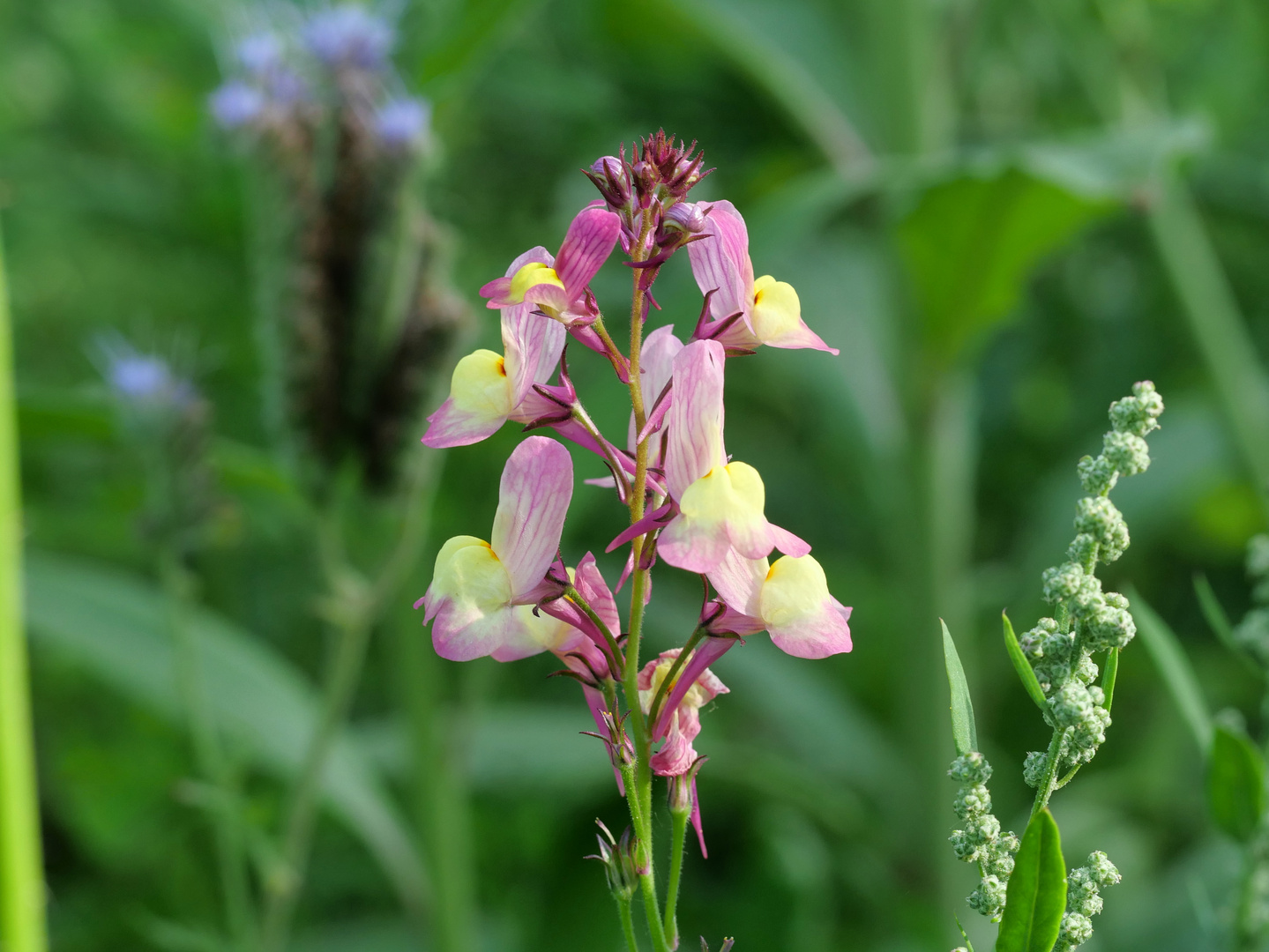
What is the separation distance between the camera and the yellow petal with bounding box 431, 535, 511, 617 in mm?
367

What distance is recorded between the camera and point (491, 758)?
4.57 ft

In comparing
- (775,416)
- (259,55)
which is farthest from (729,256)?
(775,416)

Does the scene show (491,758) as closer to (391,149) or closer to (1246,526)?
(391,149)

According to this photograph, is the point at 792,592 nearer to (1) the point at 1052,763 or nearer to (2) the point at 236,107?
(1) the point at 1052,763

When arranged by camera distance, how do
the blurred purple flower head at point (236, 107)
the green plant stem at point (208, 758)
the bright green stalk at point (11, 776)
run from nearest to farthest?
1. the bright green stalk at point (11, 776)
2. the green plant stem at point (208, 758)
3. the blurred purple flower head at point (236, 107)

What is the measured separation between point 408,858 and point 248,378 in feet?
2.83

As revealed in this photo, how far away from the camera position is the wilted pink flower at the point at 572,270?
1.19 feet

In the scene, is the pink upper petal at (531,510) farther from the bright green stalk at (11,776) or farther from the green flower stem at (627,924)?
the bright green stalk at (11,776)

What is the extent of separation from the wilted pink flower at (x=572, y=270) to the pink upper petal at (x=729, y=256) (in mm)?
34

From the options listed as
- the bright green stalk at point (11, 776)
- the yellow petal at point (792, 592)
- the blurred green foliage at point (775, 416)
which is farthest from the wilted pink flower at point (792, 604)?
the blurred green foliage at point (775, 416)

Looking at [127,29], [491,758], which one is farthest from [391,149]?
[127,29]

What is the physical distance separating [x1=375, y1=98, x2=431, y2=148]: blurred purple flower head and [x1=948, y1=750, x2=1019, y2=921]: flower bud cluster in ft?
2.43

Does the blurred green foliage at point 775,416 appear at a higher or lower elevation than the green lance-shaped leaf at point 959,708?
higher

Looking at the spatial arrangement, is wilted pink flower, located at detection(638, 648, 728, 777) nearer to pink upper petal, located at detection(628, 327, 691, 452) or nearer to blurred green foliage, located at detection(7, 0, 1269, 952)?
pink upper petal, located at detection(628, 327, 691, 452)
